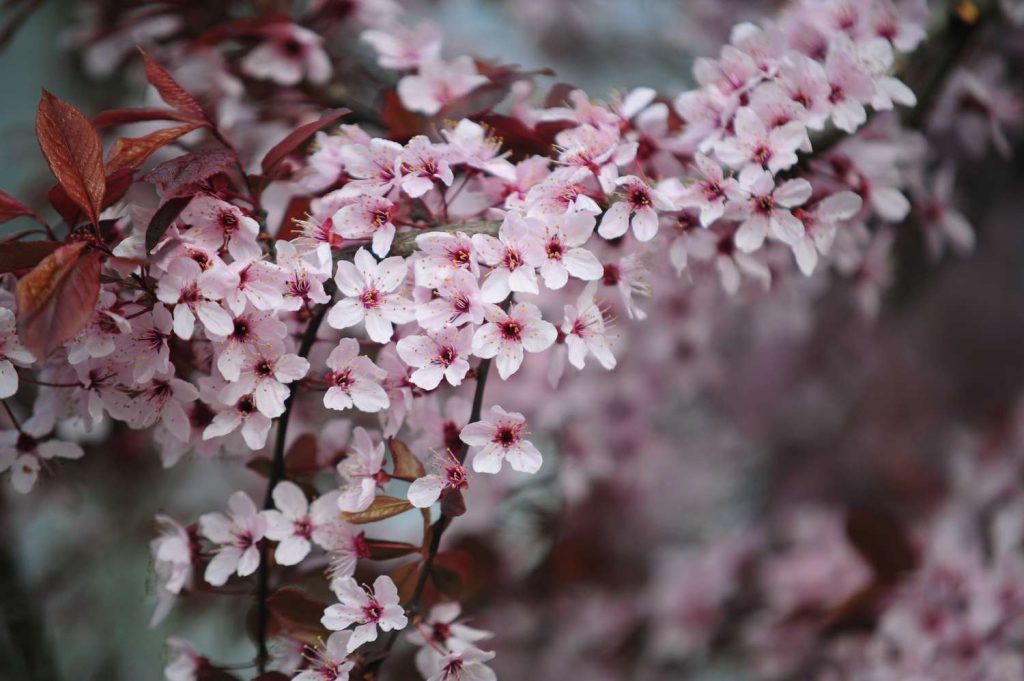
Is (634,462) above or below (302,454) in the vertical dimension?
below

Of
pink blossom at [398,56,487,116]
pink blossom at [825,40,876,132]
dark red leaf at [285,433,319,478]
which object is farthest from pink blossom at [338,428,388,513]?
pink blossom at [825,40,876,132]

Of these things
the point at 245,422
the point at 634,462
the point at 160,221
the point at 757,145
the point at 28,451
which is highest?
the point at 757,145

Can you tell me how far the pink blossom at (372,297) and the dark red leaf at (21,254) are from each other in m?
0.19

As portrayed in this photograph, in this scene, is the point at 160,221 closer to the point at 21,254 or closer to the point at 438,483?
the point at 21,254

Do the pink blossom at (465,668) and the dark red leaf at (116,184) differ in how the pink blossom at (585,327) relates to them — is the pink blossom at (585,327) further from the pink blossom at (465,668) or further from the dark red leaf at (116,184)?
the dark red leaf at (116,184)

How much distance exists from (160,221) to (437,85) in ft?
1.03

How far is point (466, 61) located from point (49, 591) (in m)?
0.95

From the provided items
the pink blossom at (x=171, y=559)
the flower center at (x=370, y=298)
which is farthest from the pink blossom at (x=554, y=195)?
the pink blossom at (x=171, y=559)

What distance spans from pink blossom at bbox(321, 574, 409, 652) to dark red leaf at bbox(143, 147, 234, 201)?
279 millimetres

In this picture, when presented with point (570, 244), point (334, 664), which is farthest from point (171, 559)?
point (570, 244)

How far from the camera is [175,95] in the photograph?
2.17 feet

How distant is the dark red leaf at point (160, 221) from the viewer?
583 mm

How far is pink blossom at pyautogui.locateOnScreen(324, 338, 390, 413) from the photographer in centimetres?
60

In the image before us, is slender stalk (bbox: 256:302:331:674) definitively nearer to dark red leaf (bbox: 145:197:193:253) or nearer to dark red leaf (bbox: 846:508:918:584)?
dark red leaf (bbox: 145:197:193:253)
